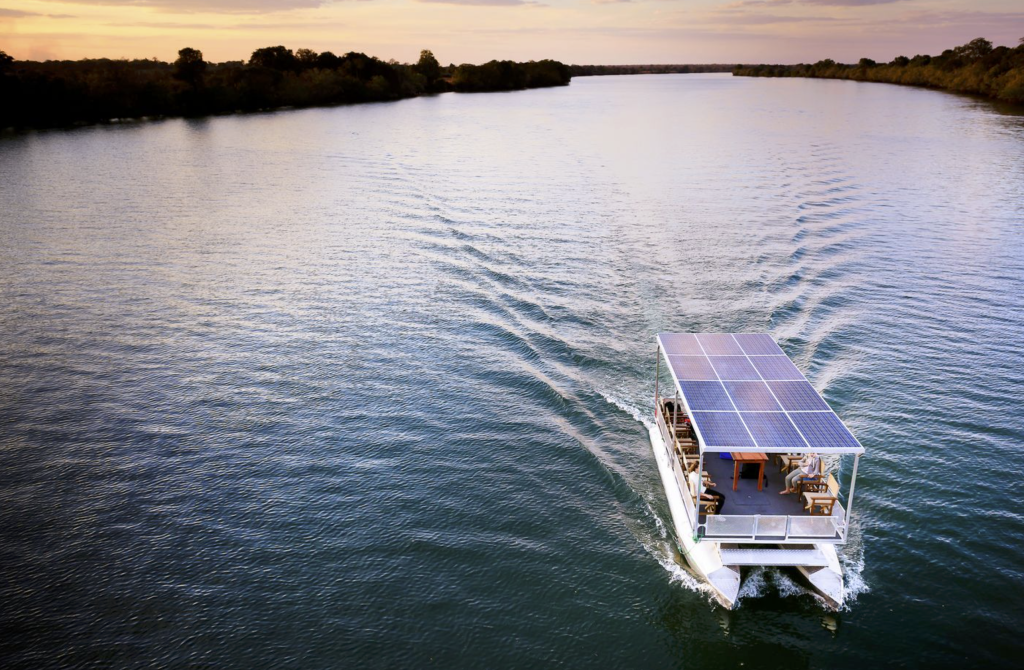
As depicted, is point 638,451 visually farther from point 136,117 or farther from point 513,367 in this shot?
point 136,117

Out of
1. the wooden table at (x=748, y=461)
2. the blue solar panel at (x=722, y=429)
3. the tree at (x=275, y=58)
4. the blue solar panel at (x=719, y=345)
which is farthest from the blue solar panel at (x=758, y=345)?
the tree at (x=275, y=58)

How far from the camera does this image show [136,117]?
129625 mm

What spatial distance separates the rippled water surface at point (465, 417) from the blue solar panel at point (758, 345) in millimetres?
5129

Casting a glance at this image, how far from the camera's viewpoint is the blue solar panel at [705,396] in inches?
830

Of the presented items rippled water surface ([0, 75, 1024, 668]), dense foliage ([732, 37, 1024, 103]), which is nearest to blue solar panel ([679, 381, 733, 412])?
rippled water surface ([0, 75, 1024, 668])

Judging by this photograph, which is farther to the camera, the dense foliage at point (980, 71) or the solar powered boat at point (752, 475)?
the dense foliage at point (980, 71)

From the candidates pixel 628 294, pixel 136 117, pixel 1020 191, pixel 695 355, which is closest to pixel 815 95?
pixel 1020 191

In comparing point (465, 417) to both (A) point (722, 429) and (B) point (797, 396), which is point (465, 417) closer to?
(A) point (722, 429)

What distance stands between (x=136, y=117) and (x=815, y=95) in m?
150

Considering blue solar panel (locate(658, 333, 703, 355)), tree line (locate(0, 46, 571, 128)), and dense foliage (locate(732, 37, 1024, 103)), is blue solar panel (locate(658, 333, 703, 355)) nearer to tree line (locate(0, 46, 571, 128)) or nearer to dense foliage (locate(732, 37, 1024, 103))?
tree line (locate(0, 46, 571, 128))

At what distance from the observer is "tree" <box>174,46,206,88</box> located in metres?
146

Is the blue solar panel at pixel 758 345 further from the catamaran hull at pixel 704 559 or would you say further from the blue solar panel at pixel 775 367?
the catamaran hull at pixel 704 559

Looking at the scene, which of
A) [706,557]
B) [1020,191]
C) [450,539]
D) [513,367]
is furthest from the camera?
[1020,191]

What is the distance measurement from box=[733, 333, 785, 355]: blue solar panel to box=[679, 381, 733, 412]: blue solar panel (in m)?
3.08
